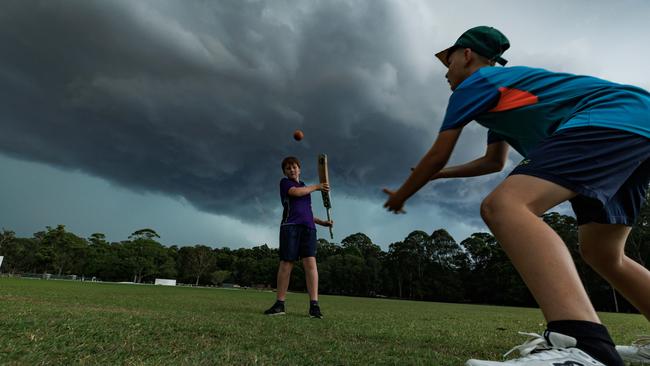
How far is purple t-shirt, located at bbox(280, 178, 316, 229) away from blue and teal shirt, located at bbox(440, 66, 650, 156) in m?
3.91

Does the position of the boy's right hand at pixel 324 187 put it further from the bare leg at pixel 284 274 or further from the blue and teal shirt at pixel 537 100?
the blue and teal shirt at pixel 537 100

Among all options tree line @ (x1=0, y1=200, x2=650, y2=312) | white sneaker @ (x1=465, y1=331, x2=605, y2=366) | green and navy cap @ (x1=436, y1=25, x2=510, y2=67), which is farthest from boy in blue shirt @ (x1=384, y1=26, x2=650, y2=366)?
tree line @ (x1=0, y1=200, x2=650, y2=312)

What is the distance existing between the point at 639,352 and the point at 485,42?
219 centimetres

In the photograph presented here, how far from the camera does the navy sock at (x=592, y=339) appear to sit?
4.58 ft

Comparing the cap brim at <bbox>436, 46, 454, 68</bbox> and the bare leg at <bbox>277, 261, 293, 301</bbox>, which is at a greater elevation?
the cap brim at <bbox>436, 46, 454, 68</bbox>

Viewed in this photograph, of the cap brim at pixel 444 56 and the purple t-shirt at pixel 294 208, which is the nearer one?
the cap brim at pixel 444 56

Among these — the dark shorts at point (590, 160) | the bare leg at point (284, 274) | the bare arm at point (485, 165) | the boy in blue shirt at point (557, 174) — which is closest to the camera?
the boy in blue shirt at point (557, 174)

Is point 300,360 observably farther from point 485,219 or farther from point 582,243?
point 582,243

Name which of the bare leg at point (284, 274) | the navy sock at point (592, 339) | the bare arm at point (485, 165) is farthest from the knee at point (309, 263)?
the navy sock at point (592, 339)

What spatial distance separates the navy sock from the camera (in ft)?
4.58

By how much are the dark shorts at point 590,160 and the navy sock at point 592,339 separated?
53cm

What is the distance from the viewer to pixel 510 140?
223cm

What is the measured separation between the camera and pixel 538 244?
159cm

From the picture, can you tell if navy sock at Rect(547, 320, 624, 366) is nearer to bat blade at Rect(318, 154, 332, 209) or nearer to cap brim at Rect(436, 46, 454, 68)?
cap brim at Rect(436, 46, 454, 68)
